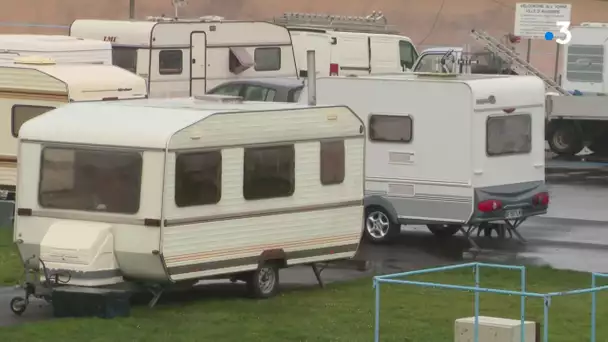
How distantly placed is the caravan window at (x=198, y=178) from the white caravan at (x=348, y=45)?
56.8ft

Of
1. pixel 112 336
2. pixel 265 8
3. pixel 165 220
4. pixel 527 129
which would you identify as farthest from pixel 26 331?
pixel 265 8

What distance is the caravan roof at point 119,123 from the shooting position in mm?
15023

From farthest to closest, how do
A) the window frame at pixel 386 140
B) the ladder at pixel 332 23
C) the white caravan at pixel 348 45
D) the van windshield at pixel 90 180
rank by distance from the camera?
the ladder at pixel 332 23, the white caravan at pixel 348 45, the window frame at pixel 386 140, the van windshield at pixel 90 180

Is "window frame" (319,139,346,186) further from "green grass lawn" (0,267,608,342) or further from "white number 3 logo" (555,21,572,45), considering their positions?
"white number 3 logo" (555,21,572,45)

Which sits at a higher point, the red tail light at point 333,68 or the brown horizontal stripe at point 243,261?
the red tail light at point 333,68

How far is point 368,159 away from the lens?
68.7ft

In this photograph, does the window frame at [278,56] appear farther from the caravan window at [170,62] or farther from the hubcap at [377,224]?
the hubcap at [377,224]

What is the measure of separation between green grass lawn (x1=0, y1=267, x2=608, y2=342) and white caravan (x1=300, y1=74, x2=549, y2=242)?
276cm

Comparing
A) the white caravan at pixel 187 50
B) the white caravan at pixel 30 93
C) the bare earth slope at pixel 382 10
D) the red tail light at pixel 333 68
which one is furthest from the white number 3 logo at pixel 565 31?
the white caravan at pixel 30 93

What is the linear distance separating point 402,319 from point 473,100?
5.76 meters

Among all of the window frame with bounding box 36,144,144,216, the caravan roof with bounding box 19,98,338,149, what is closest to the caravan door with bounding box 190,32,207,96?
the caravan roof with bounding box 19,98,338,149

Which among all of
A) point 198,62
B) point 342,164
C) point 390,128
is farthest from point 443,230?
point 198,62

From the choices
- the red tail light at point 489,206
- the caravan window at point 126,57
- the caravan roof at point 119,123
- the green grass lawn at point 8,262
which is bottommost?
the green grass lawn at point 8,262

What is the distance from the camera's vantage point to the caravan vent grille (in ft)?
67.7
